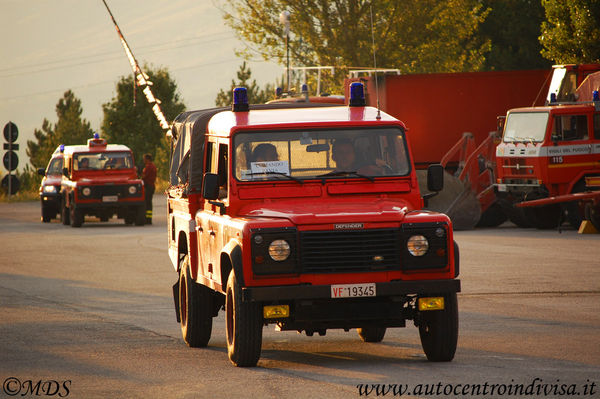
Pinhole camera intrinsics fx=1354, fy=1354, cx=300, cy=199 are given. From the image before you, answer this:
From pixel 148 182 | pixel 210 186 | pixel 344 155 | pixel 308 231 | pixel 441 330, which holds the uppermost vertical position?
pixel 344 155

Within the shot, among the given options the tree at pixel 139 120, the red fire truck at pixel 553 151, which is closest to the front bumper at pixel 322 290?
the red fire truck at pixel 553 151

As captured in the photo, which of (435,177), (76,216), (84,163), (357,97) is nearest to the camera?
(435,177)

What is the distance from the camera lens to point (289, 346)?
42.8ft

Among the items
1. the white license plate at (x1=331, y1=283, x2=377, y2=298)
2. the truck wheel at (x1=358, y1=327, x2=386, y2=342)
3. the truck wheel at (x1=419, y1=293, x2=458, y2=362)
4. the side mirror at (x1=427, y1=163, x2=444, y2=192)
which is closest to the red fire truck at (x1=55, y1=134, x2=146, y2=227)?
the truck wheel at (x1=358, y1=327, x2=386, y2=342)

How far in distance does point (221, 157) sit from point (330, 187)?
117 cm

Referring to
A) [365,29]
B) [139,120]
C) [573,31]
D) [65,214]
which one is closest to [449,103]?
[573,31]

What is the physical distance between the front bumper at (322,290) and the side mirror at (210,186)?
4.46ft

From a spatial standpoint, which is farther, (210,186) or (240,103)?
(240,103)

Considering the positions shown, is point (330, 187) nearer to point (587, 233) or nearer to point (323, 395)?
point (323, 395)

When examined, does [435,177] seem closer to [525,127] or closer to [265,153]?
[265,153]

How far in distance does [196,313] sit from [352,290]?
2.65 metres

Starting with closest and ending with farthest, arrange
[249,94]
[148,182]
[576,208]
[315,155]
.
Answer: [315,155] < [576,208] < [148,182] < [249,94]

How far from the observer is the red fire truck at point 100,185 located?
121ft

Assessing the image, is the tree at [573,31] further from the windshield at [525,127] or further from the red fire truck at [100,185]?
the red fire truck at [100,185]
